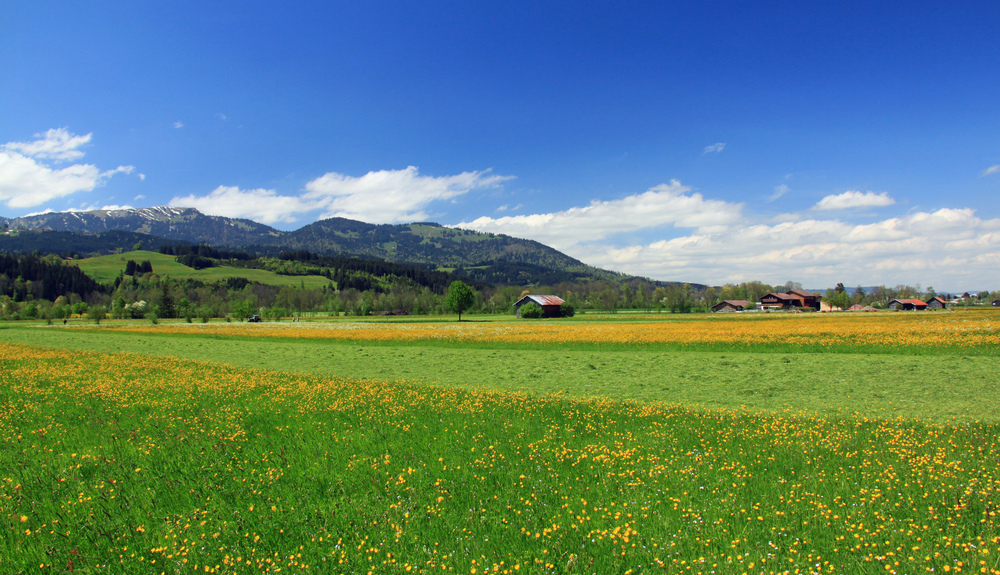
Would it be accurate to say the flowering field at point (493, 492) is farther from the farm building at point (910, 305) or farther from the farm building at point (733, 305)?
the farm building at point (910, 305)

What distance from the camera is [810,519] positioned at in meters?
6.52

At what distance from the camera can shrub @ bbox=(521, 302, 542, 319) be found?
95.2 meters

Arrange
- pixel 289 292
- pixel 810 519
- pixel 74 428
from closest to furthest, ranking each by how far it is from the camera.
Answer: pixel 810 519 → pixel 74 428 → pixel 289 292

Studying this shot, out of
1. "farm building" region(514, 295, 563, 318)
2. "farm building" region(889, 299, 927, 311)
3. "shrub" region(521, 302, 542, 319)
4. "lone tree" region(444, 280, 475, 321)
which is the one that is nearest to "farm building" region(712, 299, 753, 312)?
"farm building" region(889, 299, 927, 311)

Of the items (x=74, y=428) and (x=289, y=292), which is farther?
(x=289, y=292)

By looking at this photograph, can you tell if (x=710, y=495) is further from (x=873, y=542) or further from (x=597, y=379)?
(x=597, y=379)

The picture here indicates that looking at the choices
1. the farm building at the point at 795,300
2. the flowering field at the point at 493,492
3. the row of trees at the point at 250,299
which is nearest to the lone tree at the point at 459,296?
the row of trees at the point at 250,299

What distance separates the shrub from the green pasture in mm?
60845

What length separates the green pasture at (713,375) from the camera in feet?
48.8

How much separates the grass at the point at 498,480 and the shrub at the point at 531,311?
78.1m

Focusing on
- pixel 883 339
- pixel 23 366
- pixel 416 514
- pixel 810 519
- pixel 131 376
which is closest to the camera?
pixel 810 519

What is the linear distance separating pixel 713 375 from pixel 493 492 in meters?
16.6

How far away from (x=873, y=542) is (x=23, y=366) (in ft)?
118

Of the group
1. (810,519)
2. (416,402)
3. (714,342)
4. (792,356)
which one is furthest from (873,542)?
(714,342)
